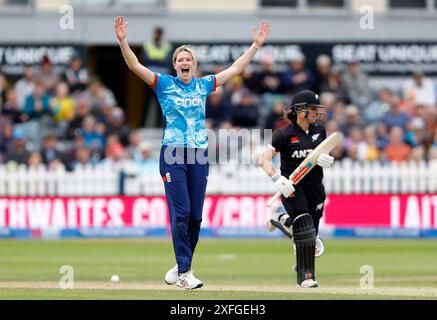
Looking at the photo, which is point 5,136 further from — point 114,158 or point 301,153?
point 301,153

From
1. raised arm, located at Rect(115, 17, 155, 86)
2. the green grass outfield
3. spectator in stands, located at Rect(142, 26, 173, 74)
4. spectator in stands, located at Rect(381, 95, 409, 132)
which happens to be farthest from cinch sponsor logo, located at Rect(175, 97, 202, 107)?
spectator in stands, located at Rect(381, 95, 409, 132)

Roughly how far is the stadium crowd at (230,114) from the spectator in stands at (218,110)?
2 cm

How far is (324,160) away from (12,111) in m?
15.1

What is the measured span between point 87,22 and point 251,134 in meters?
6.50

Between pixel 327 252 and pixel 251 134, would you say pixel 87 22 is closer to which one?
pixel 251 134

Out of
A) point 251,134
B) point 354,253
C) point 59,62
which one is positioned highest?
point 59,62

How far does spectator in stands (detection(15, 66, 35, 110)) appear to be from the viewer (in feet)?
89.0

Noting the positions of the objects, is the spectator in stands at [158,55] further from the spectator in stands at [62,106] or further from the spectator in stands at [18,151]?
the spectator in stands at [18,151]

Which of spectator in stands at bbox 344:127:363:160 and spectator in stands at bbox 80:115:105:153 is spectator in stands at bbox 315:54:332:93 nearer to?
spectator in stands at bbox 344:127:363:160

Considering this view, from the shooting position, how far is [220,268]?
1745cm

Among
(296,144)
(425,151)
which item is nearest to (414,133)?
(425,151)

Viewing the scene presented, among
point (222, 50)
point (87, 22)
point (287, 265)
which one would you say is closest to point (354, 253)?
point (287, 265)

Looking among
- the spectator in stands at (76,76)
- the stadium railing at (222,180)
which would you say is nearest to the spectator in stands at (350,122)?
the stadium railing at (222,180)

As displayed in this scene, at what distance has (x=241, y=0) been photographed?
30.7m
